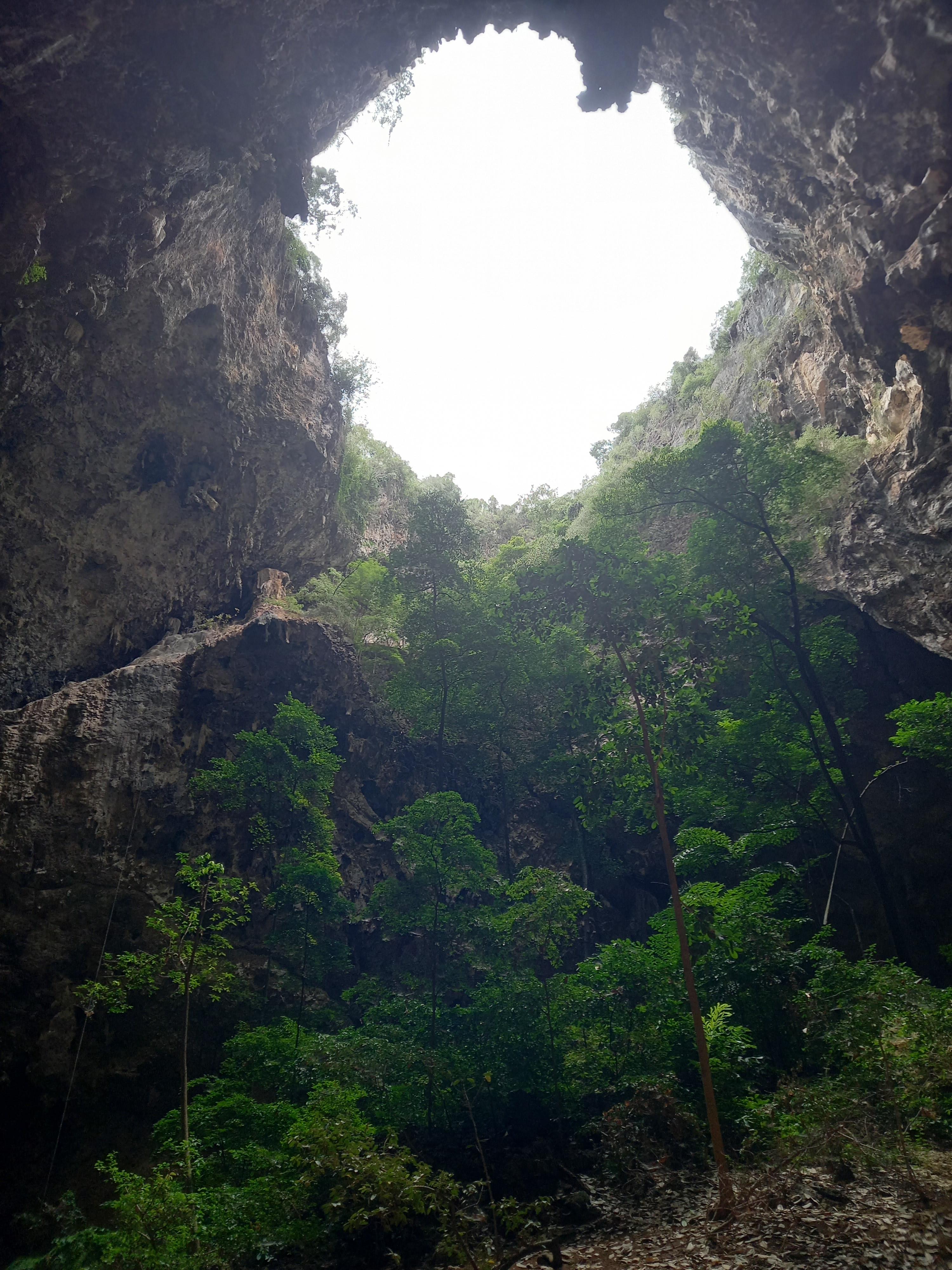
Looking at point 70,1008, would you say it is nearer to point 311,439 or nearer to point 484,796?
point 484,796

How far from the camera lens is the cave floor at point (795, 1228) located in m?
5.29

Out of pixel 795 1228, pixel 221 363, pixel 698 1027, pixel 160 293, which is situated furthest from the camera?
pixel 221 363

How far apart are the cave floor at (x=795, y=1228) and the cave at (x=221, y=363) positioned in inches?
295

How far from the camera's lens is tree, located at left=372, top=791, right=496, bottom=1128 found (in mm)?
10734

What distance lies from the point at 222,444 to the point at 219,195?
5.57 meters

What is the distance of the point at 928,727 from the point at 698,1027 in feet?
22.0

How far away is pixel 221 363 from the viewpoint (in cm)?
1619

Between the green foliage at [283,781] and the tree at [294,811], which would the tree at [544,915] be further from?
the green foliage at [283,781]

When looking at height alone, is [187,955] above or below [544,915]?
above

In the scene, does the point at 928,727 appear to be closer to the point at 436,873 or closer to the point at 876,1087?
the point at 876,1087

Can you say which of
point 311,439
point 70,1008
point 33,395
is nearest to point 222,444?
point 311,439

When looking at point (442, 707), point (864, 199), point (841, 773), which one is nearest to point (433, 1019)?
point (442, 707)

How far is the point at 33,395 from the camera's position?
45.5 feet

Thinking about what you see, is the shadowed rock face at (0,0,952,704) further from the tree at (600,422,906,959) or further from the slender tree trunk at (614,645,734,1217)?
the slender tree trunk at (614,645,734,1217)
